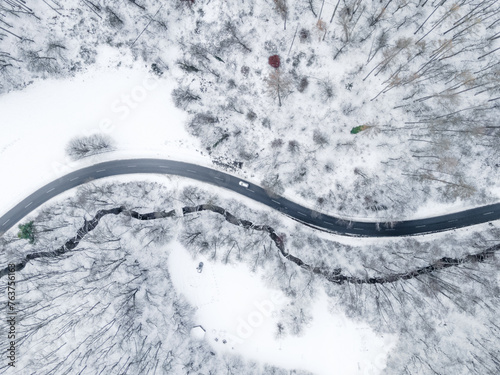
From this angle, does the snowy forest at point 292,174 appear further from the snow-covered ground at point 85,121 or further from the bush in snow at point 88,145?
the snow-covered ground at point 85,121

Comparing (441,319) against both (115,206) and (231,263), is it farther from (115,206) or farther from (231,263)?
(115,206)

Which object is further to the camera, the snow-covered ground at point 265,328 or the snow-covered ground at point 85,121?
the snow-covered ground at point 85,121

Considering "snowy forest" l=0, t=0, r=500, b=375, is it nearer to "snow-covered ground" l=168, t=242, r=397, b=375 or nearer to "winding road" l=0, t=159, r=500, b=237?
"snow-covered ground" l=168, t=242, r=397, b=375

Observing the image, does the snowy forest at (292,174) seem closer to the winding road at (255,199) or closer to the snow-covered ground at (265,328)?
the snow-covered ground at (265,328)

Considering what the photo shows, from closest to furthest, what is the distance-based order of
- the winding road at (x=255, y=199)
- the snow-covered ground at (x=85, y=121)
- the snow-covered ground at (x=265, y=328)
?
1. the snow-covered ground at (x=265, y=328)
2. the snow-covered ground at (x=85, y=121)
3. the winding road at (x=255, y=199)

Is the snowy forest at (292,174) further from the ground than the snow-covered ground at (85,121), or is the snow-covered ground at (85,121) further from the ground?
the snow-covered ground at (85,121)

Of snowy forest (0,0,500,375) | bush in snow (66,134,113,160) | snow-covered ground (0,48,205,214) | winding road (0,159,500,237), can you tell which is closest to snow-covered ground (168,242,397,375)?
snowy forest (0,0,500,375)

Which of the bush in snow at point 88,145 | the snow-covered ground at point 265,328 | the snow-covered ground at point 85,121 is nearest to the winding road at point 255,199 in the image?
the snow-covered ground at point 85,121

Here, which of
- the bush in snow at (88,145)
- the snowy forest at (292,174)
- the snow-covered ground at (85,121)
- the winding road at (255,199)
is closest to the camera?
the snowy forest at (292,174)

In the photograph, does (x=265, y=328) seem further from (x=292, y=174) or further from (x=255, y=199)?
(x=292, y=174)
